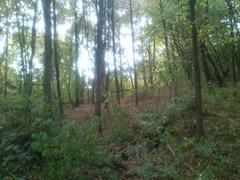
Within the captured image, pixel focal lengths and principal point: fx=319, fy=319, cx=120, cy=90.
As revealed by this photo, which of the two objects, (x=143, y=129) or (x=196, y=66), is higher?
(x=196, y=66)

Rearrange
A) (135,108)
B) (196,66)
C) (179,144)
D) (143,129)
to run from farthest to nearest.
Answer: (135,108) < (143,129) < (179,144) < (196,66)

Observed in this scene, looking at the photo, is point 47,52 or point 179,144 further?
point 47,52

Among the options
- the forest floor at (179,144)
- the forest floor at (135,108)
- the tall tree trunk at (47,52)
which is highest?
the tall tree trunk at (47,52)

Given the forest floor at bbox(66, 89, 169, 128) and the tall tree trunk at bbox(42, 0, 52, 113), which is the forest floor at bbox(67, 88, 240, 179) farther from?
the tall tree trunk at bbox(42, 0, 52, 113)

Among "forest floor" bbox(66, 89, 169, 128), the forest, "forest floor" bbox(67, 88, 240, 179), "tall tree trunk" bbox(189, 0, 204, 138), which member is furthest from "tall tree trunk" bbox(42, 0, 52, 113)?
"tall tree trunk" bbox(189, 0, 204, 138)

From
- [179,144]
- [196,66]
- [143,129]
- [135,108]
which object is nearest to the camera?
[196,66]

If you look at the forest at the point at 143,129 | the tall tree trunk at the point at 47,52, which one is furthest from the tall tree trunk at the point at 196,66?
the tall tree trunk at the point at 47,52

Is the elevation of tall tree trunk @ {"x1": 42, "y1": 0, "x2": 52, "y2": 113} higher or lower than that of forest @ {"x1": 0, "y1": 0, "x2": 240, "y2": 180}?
higher

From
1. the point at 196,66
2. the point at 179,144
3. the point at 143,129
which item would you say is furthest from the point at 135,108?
the point at 196,66

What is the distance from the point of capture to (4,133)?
8.12m

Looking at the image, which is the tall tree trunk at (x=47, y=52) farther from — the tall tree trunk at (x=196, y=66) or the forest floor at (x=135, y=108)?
the tall tree trunk at (x=196, y=66)

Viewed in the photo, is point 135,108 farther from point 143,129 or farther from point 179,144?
point 179,144

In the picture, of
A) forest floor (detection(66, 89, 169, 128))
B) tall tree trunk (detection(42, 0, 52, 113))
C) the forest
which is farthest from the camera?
forest floor (detection(66, 89, 169, 128))

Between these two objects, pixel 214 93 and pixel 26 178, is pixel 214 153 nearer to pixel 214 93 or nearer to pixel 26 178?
pixel 26 178
